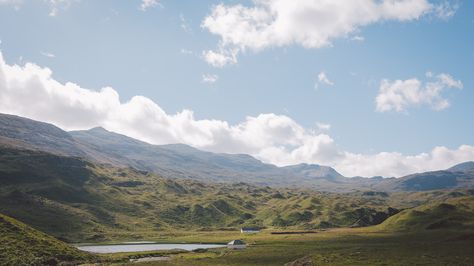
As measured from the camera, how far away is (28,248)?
3319 inches

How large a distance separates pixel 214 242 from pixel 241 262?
7373cm

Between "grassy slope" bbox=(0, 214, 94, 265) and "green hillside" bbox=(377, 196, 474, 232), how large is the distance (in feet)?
435

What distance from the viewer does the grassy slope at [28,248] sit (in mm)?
78812

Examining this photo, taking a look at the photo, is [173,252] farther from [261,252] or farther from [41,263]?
[41,263]

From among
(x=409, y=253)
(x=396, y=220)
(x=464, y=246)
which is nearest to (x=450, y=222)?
(x=396, y=220)

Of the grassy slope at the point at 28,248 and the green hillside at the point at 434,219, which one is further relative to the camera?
the green hillside at the point at 434,219

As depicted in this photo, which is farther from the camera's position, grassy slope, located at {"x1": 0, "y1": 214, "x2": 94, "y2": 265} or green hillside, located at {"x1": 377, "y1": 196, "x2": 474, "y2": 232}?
green hillside, located at {"x1": 377, "y1": 196, "x2": 474, "y2": 232}

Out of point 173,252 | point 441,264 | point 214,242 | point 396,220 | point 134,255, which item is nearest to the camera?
point 441,264

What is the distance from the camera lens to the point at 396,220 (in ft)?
611

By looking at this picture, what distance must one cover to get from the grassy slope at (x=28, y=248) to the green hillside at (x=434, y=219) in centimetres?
13258

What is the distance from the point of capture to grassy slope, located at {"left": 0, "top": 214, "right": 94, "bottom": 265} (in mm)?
78812

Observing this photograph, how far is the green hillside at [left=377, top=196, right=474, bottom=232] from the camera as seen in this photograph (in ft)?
545

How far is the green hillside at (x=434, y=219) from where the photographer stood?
165975mm

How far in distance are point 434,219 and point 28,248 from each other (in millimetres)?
157916
